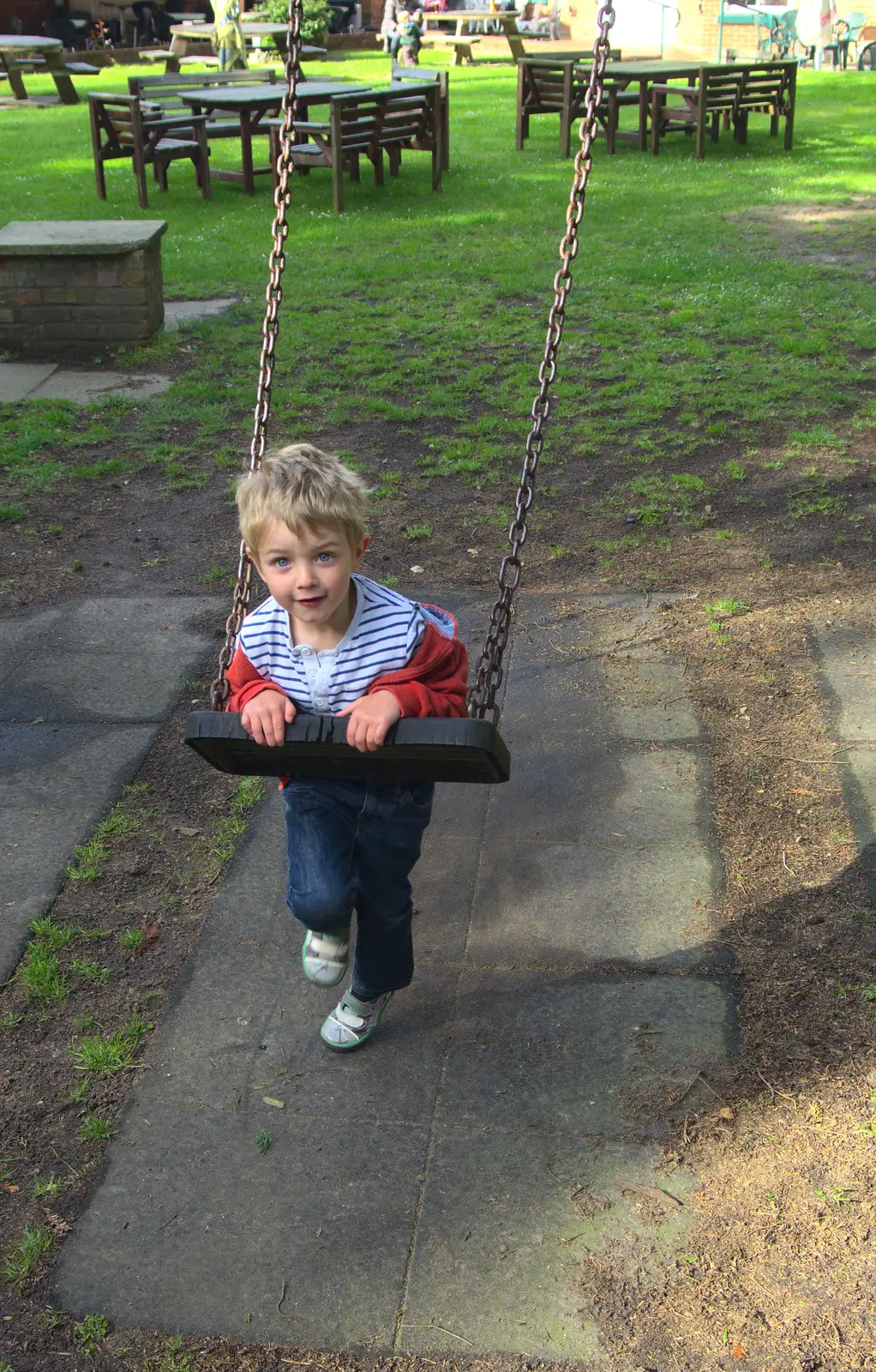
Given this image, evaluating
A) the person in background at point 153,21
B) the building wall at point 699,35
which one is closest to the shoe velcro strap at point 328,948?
the building wall at point 699,35

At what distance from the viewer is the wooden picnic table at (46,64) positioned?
21.5 metres

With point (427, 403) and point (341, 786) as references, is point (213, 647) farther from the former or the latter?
point (427, 403)

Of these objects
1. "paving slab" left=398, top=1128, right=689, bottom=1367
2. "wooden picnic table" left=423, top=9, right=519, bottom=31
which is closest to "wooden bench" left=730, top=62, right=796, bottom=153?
"paving slab" left=398, top=1128, right=689, bottom=1367

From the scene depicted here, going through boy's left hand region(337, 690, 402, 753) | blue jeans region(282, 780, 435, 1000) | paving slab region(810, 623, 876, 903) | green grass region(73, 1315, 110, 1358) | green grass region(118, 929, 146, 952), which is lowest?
green grass region(118, 929, 146, 952)

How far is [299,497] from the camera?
2.46m

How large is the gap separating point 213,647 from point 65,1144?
2434mm

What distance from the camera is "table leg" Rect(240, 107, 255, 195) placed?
13242 millimetres

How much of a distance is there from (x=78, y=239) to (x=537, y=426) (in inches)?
259

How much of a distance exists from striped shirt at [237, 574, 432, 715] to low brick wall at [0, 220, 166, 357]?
648 cm

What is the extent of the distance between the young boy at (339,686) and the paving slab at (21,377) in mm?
5936

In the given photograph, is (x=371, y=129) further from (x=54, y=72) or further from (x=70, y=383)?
(x=54, y=72)

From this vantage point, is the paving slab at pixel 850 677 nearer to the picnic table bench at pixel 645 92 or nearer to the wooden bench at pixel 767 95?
the picnic table bench at pixel 645 92

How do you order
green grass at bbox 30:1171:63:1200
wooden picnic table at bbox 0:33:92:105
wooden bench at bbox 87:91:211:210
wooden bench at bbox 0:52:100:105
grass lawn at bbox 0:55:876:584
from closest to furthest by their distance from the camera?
green grass at bbox 30:1171:63:1200
grass lawn at bbox 0:55:876:584
wooden bench at bbox 87:91:211:210
wooden picnic table at bbox 0:33:92:105
wooden bench at bbox 0:52:100:105

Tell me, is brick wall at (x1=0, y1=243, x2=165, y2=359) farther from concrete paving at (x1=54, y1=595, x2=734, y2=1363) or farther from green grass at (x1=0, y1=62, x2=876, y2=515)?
concrete paving at (x1=54, y1=595, x2=734, y2=1363)
